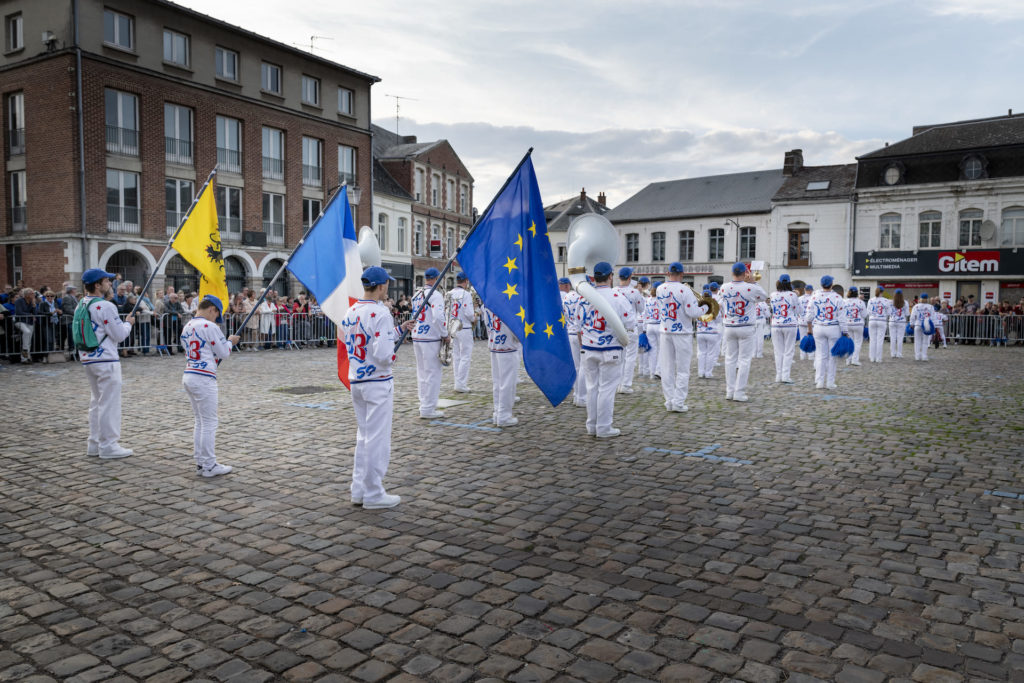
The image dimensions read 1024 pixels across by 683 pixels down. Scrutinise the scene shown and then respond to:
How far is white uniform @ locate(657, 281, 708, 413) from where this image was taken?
11.2m

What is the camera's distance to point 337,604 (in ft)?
14.3

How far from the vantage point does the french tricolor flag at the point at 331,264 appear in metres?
7.39

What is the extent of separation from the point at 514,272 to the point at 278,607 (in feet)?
14.3

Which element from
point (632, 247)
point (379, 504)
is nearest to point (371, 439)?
point (379, 504)

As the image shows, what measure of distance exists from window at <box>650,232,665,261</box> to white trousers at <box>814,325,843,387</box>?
39.8m

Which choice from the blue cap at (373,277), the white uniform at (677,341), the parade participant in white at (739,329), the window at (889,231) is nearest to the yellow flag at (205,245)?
the blue cap at (373,277)

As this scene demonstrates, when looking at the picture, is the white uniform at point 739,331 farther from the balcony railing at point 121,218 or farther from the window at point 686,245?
the window at point 686,245

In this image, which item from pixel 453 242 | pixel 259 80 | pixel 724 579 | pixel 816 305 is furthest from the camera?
pixel 453 242

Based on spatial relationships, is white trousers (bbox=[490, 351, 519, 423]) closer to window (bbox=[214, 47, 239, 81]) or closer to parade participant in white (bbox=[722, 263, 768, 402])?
parade participant in white (bbox=[722, 263, 768, 402])

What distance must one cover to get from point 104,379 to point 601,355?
18.2 feet

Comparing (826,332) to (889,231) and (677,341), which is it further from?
(889,231)

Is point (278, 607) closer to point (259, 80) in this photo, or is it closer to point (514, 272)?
point (514, 272)

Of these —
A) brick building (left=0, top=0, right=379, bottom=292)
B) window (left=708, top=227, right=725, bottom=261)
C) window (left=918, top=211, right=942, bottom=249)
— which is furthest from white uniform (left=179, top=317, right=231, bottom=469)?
window (left=708, top=227, right=725, bottom=261)

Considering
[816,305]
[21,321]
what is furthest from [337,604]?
[21,321]
